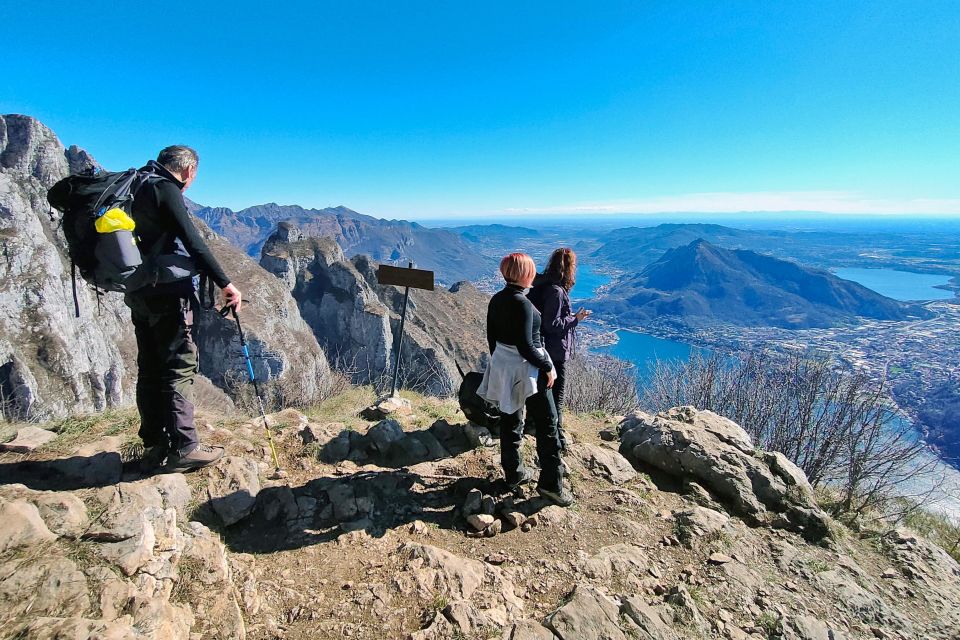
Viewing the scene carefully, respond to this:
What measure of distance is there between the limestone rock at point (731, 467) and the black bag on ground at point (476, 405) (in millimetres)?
2787

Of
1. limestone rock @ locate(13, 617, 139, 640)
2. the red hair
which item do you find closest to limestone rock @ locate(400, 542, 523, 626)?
limestone rock @ locate(13, 617, 139, 640)

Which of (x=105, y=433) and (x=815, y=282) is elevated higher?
(x=105, y=433)

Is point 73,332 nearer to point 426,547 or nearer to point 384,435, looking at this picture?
point 384,435

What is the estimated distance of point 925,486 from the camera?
26.5 metres

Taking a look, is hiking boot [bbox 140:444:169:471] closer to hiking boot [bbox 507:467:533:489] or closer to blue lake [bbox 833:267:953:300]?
hiking boot [bbox 507:467:533:489]

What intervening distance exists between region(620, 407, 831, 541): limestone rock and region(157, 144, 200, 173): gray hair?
6742mm

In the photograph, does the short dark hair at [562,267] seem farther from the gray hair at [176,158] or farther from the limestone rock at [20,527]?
the limestone rock at [20,527]

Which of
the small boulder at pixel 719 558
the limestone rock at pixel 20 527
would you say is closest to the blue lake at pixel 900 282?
the small boulder at pixel 719 558

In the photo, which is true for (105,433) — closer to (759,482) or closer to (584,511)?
(584,511)

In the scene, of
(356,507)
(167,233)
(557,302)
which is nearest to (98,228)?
(167,233)

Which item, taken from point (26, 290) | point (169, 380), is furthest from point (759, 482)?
point (26, 290)

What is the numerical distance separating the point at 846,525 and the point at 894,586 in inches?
46.3

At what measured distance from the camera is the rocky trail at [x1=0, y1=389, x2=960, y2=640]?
2598 millimetres

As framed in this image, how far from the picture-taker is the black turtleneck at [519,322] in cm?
386
